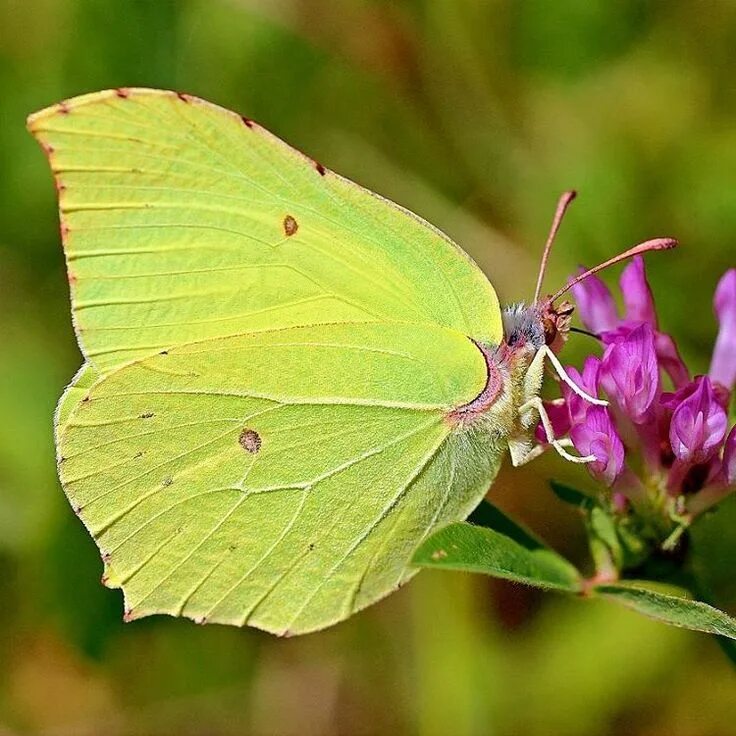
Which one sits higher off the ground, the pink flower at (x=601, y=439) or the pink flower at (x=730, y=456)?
the pink flower at (x=730, y=456)

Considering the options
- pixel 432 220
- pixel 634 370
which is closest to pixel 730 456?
pixel 634 370

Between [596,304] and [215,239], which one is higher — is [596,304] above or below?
above

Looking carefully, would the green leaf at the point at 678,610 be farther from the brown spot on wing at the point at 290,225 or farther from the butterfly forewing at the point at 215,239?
the brown spot on wing at the point at 290,225

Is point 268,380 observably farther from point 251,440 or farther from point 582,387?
point 582,387

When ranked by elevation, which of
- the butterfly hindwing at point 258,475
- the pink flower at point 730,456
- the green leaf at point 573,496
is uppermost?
the pink flower at point 730,456

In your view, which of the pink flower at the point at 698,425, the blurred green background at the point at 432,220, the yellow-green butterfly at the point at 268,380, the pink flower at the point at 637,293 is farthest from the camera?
the blurred green background at the point at 432,220

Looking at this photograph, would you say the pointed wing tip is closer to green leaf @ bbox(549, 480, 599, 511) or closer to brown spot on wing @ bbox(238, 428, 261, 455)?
brown spot on wing @ bbox(238, 428, 261, 455)

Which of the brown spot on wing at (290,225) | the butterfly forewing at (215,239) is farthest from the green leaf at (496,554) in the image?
the brown spot on wing at (290,225)
